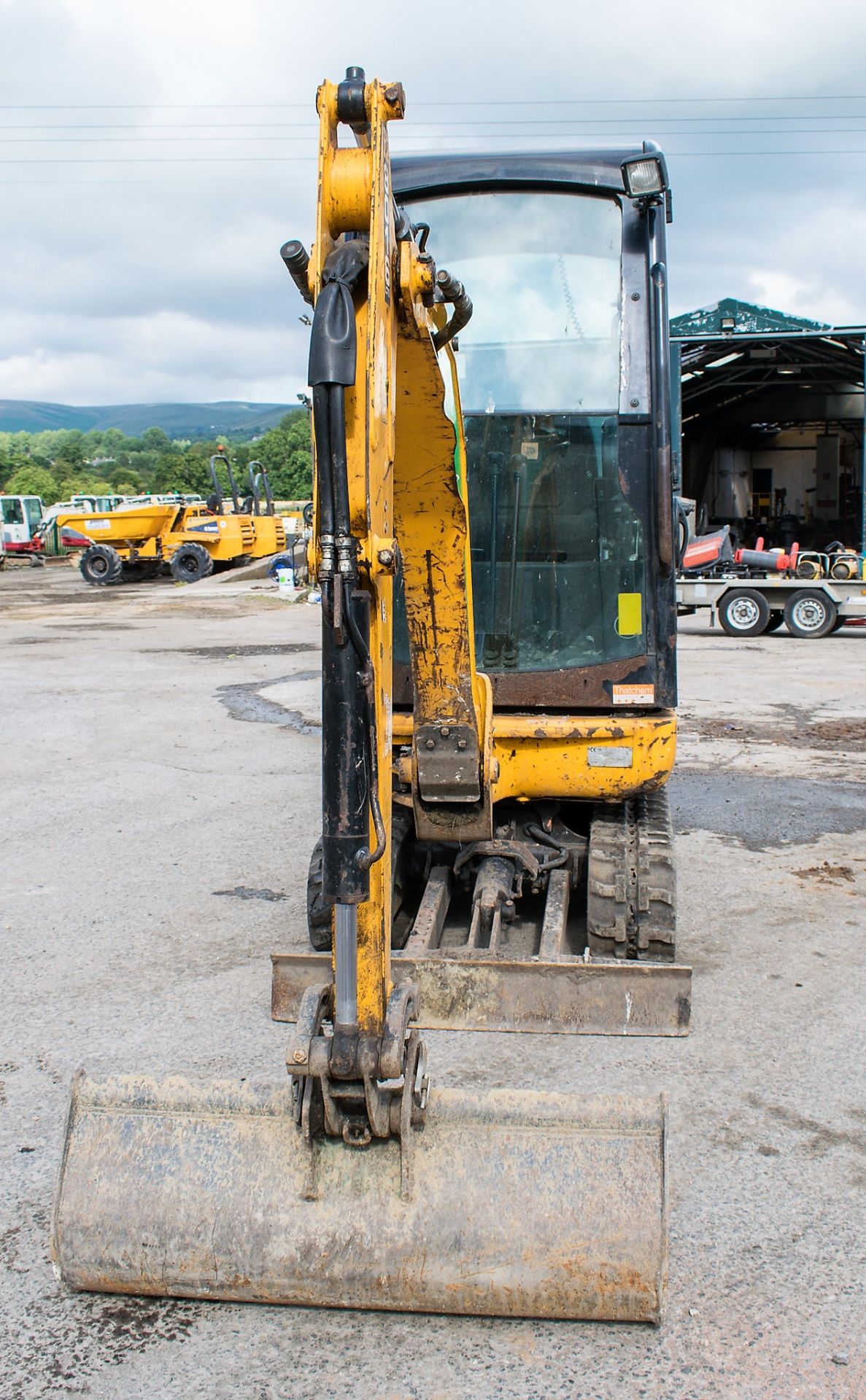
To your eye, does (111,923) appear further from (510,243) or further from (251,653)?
(251,653)

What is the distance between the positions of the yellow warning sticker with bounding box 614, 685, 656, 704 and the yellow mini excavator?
0.02 metres

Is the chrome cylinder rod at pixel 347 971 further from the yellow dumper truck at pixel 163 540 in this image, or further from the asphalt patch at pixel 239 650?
the yellow dumper truck at pixel 163 540

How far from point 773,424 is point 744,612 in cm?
667

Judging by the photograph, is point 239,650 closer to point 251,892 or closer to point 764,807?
point 764,807

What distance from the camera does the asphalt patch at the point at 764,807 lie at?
7164 mm

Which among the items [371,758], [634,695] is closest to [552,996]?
[634,695]

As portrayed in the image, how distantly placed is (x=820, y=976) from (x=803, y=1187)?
1.64m

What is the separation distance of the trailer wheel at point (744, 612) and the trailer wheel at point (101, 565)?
17.9 meters

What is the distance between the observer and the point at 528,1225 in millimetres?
2756

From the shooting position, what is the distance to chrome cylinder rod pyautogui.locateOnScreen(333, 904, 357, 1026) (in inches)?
110

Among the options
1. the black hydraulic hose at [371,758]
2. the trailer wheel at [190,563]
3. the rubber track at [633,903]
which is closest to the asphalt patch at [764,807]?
the rubber track at [633,903]

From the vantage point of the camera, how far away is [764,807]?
307 inches

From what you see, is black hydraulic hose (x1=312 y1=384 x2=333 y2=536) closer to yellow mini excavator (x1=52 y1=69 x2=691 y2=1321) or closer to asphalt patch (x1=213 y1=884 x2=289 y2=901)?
yellow mini excavator (x1=52 y1=69 x2=691 y2=1321)

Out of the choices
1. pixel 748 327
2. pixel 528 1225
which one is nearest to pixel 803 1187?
pixel 528 1225
